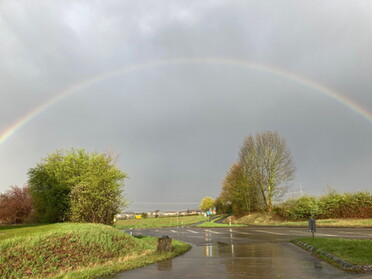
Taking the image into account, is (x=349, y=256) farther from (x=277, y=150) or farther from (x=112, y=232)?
(x=277, y=150)

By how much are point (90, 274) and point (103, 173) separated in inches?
578

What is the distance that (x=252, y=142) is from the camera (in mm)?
48969

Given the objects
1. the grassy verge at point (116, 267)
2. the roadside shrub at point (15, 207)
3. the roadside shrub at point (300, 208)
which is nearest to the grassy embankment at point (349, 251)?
the grassy verge at point (116, 267)

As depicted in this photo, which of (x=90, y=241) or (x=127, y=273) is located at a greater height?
(x=90, y=241)

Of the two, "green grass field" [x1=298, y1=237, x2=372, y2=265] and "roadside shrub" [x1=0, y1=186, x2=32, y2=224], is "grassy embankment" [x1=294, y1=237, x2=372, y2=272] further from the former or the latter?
"roadside shrub" [x1=0, y1=186, x2=32, y2=224]

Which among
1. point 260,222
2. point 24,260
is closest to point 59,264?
point 24,260

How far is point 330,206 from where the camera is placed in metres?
38.2

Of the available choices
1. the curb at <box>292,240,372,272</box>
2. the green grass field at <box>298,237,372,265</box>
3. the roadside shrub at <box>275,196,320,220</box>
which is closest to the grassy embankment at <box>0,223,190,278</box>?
the curb at <box>292,240,372,272</box>

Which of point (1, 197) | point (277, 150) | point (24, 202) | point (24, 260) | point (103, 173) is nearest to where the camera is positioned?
point (24, 260)

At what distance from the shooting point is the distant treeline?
3609 cm

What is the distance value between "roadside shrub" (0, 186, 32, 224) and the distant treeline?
4006 cm

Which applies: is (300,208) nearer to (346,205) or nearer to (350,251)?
(346,205)

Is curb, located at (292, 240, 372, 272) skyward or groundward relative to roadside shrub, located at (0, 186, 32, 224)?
groundward

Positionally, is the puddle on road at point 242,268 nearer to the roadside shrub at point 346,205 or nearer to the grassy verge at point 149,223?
the grassy verge at point 149,223
